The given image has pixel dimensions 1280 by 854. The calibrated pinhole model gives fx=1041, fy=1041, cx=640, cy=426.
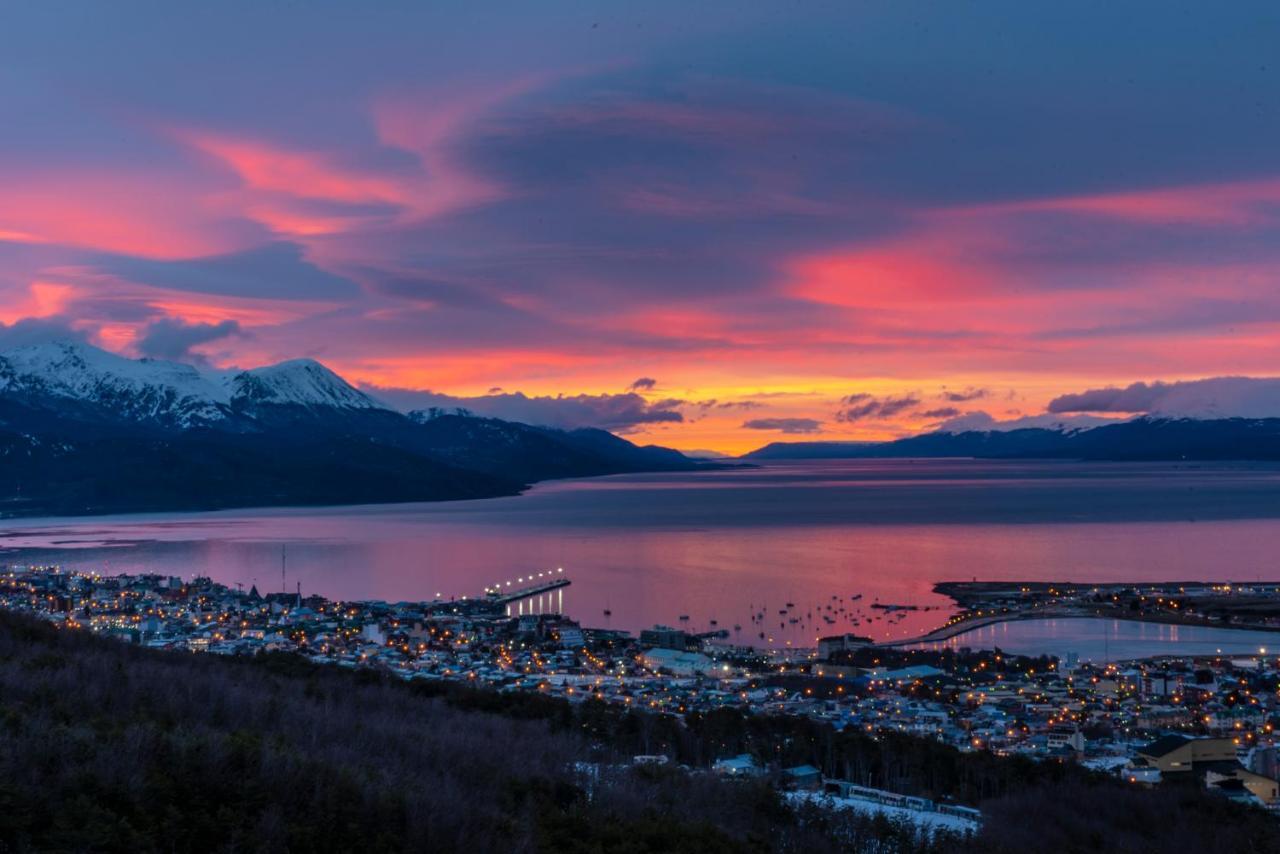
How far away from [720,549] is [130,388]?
14880 centimetres

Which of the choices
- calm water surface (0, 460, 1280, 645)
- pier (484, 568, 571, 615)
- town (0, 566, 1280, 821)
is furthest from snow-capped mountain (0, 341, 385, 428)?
town (0, 566, 1280, 821)

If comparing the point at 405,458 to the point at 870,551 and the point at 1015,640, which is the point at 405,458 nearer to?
the point at 870,551

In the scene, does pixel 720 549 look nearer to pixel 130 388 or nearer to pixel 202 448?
pixel 202 448

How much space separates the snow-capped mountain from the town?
448 feet

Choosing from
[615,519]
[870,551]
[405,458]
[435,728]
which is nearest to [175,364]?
[405,458]

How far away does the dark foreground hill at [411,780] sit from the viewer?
4227 millimetres

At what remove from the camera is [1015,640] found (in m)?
29.5

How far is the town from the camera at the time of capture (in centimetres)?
1373

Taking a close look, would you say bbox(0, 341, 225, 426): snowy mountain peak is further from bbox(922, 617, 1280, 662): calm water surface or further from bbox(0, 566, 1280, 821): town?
bbox(922, 617, 1280, 662): calm water surface

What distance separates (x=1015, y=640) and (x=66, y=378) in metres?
178

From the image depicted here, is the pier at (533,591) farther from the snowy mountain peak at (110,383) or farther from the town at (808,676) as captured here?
the snowy mountain peak at (110,383)

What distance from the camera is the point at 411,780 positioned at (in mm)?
5328

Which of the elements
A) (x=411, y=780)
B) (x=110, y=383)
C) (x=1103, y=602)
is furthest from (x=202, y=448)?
(x=411, y=780)

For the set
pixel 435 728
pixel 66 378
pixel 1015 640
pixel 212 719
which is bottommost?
pixel 1015 640
